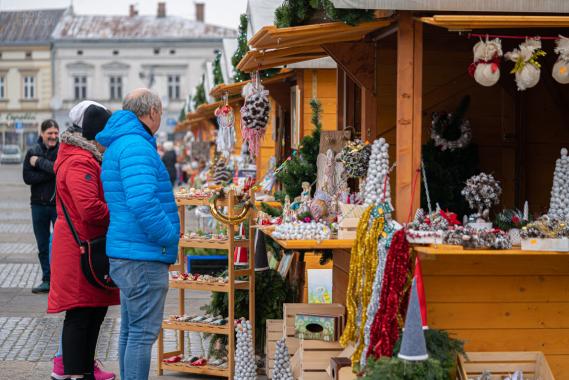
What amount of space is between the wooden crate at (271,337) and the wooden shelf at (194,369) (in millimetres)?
302

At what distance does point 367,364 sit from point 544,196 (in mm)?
2619

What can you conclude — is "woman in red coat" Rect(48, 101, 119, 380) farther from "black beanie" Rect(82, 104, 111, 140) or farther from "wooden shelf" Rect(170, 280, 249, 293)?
"wooden shelf" Rect(170, 280, 249, 293)

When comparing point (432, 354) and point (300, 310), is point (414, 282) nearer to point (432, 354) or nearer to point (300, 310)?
point (432, 354)

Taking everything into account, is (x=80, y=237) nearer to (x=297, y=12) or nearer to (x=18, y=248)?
(x=297, y=12)

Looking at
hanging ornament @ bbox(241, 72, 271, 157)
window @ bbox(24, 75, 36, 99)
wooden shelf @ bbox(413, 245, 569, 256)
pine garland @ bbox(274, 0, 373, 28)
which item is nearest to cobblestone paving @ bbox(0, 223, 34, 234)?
hanging ornament @ bbox(241, 72, 271, 157)

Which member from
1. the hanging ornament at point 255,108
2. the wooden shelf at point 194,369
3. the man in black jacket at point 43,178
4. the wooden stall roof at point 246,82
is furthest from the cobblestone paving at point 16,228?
the wooden shelf at point 194,369

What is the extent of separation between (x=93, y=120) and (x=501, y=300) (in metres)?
2.79

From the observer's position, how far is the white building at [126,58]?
74.7 meters

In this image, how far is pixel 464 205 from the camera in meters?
6.88

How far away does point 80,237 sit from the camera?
6.64 m

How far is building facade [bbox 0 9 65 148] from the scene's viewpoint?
7738 centimetres

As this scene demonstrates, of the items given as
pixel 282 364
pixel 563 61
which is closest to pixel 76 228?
pixel 282 364

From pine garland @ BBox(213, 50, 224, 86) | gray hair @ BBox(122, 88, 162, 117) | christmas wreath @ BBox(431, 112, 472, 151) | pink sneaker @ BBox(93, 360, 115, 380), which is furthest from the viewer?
pine garland @ BBox(213, 50, 224, 86)

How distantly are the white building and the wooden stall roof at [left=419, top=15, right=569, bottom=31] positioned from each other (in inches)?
2722
